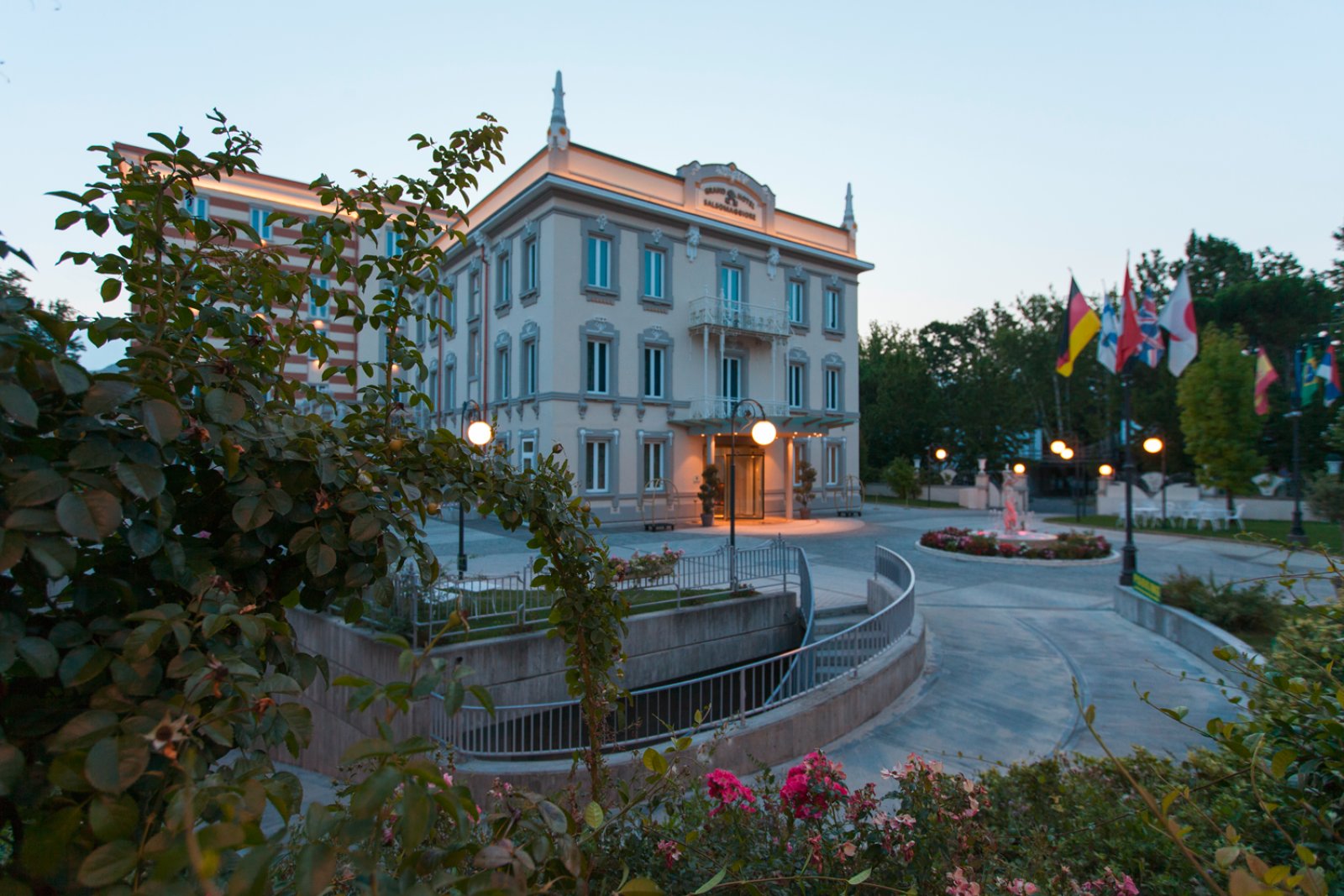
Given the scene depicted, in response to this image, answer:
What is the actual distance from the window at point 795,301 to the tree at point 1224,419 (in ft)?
65.8

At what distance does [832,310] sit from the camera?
31.4 metres

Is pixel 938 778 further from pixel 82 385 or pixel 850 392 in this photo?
pixel 850 392

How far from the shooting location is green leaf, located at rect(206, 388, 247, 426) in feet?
4.86

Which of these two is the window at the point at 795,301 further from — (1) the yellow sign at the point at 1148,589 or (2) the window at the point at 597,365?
(1) the yellow sign at the point at 1148,589

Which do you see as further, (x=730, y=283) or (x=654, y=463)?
(x=730, y=283)

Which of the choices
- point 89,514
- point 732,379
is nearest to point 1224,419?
point 732,379

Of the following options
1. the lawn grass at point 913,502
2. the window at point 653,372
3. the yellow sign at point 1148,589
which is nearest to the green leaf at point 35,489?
the yellow sign at point 1148,589

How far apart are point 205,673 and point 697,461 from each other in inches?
1004

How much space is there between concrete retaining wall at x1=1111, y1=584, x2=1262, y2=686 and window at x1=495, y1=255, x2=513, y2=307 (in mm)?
21523

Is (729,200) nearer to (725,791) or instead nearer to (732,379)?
(732,379)

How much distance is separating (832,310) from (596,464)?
14484 mm

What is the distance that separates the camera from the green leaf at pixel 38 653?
3.44 feet

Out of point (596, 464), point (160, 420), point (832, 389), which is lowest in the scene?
point (160, 420)

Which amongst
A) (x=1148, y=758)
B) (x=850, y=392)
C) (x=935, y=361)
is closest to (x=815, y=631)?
(x=1148, y=758)
